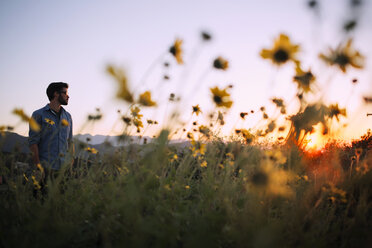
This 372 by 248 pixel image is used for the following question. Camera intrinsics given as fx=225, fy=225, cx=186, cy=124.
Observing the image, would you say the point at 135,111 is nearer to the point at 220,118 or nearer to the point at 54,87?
the point at 220,118

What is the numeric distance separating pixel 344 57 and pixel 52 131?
3.21 meters

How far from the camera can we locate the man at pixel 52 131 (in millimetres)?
2773

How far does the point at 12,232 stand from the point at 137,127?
1.20 metres

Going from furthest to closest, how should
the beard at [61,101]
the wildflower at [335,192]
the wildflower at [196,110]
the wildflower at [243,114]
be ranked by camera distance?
the beard at [61,101]
the wildflower at [243,114]
the wildflower at [196,110]
the wildflower at [335,192]

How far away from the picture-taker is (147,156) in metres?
1.54

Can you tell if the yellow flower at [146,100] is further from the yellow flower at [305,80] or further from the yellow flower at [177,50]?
the yellow flower at [305,80]

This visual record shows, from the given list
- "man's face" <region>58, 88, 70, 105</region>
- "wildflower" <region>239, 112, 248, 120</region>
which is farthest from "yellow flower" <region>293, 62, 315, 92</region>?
"man's face" <region>58, 88, 70, 105</region>

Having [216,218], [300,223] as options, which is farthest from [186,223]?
[300,223]

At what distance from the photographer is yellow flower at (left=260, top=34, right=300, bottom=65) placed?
157 cm

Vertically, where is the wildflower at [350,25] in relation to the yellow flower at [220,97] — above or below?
above

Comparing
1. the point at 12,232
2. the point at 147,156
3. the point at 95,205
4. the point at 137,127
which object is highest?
the point at 137,127

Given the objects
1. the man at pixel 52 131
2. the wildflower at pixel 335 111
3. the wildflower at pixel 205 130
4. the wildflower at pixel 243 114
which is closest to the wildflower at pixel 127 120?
the wildflower at pixel 205 130

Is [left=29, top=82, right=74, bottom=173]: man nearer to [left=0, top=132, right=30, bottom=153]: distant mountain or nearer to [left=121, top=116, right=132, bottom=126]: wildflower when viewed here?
[left=0, top=132, right=30, bottom=153]: distant mountain

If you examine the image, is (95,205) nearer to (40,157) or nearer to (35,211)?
(35,211)
